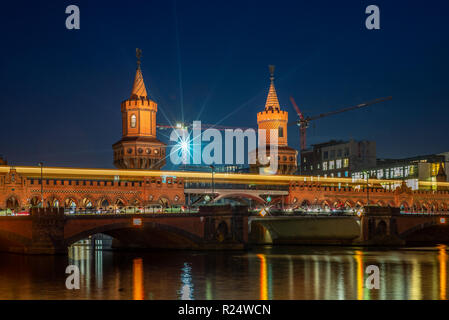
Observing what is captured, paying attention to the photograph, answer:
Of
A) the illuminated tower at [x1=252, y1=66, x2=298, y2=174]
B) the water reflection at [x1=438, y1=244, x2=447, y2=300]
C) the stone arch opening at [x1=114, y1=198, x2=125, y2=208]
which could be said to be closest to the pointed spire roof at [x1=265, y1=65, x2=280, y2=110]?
the illuminated tower at [x1=252, y1=66, x2=298, y2=174]

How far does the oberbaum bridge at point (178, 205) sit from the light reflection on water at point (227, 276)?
366cm

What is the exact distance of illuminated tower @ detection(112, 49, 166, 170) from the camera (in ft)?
401

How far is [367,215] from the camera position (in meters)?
92.0

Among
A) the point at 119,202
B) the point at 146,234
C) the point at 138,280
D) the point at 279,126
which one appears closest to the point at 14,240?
the point at 146,234

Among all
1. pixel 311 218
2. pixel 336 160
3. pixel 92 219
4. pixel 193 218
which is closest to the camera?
pixel 92 219

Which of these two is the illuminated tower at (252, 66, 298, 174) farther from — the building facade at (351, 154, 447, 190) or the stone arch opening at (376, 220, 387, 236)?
the stone arch opening at (376, 220, 387, 236)

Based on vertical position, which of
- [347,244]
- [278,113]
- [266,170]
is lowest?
[347,244]

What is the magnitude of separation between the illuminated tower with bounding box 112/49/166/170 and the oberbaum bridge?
19 centimetres

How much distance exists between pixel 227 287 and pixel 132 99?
84.1 meters

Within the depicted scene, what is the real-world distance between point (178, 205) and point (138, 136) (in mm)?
30407

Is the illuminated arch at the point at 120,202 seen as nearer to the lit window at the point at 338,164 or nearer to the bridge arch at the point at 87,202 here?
the bridge arch at the point at 87,202

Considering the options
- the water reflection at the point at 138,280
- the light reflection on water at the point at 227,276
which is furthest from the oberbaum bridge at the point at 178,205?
the water reflection at the point at 138,280
